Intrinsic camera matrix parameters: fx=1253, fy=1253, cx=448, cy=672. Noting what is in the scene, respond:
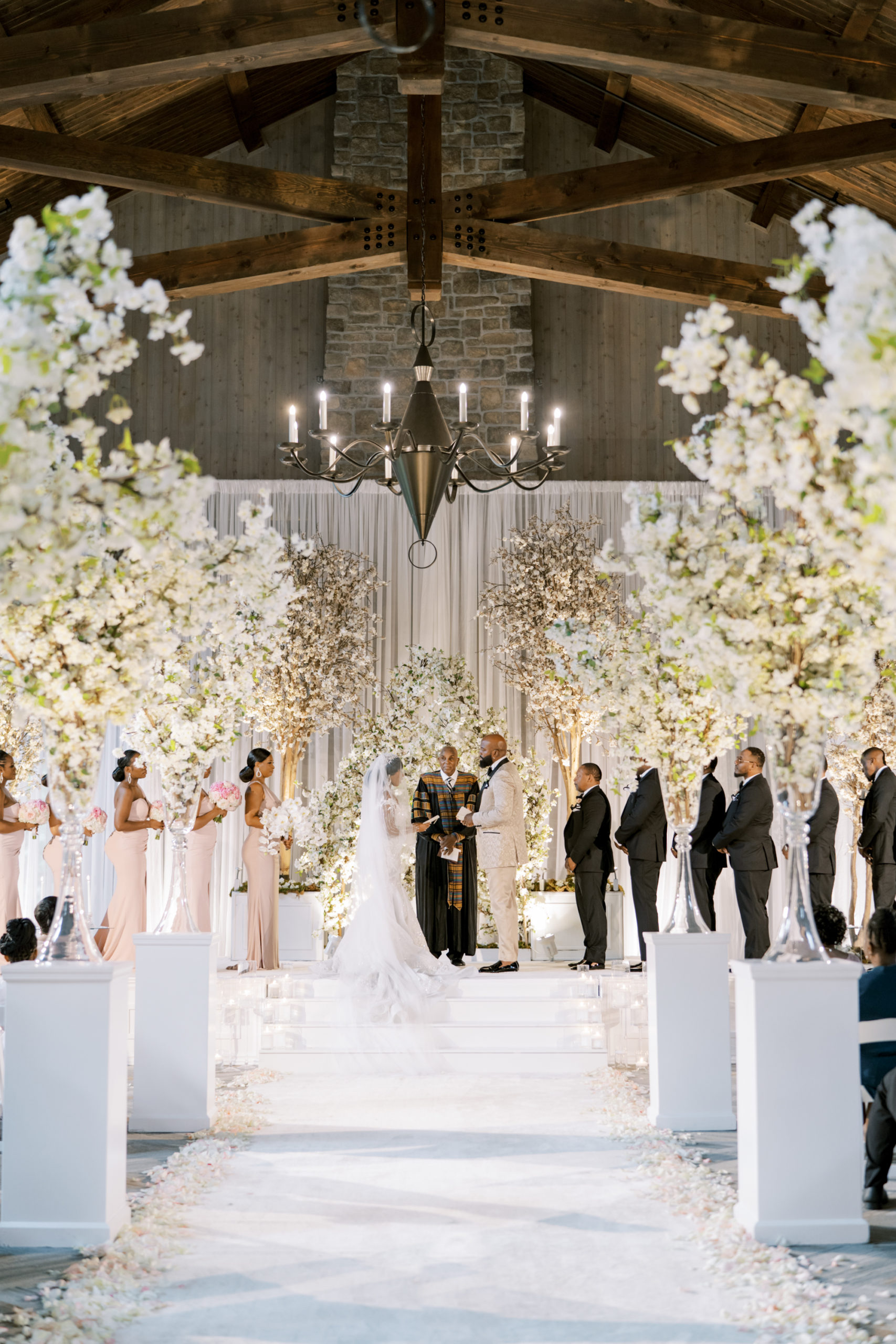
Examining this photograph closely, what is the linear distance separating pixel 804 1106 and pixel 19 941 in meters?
3.42

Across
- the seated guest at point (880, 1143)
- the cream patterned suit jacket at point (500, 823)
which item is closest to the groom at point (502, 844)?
Result: the cream patterned suit jacket at point (500, 823)

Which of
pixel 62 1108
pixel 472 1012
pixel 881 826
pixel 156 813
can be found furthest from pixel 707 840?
pixel 62 1108

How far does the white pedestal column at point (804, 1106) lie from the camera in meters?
3.87

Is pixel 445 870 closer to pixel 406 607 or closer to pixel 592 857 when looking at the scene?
pixel 592 857

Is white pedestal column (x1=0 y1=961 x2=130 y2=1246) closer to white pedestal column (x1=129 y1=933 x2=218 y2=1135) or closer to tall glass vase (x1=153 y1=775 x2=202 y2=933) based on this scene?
white pedestal column (x1=129 y1=933 x2=218 y2=1135)

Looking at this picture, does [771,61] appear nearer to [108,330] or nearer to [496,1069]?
[108,330]

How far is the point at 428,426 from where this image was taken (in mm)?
6223

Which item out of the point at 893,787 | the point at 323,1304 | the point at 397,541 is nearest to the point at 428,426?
the point at 323,1304

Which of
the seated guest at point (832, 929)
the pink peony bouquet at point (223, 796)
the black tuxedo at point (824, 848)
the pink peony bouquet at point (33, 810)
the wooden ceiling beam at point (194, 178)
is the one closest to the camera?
the seated guest at point (832, 929)

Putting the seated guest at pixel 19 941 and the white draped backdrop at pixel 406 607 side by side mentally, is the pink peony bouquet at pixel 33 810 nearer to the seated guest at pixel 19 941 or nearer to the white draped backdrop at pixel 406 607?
the seated guest at pixel 19 941

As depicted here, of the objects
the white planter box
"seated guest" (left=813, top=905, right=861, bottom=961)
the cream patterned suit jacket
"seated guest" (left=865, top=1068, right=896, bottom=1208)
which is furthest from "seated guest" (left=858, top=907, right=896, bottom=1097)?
the white planter box

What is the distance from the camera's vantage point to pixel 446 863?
8.87m

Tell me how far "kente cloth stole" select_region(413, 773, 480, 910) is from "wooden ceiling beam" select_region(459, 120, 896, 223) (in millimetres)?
3849

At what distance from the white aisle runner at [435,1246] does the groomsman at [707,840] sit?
3588mm
